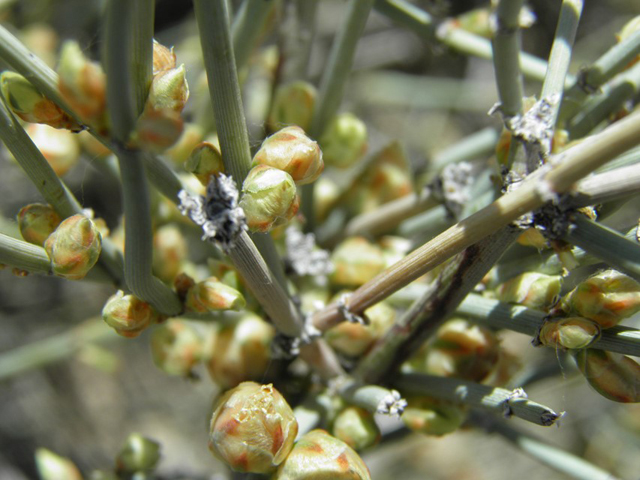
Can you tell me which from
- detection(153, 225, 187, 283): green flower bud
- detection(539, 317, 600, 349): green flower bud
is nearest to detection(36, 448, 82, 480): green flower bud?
detection(153, 225, 187, 283): green flower bud

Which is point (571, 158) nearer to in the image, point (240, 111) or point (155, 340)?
point (240, 111)

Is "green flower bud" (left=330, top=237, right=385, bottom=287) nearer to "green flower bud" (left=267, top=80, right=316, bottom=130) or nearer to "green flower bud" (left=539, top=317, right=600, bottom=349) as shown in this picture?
"green flower bud" (left=267, top=80, right=316, bottom=130)

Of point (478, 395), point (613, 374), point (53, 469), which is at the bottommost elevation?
point (53, 469)

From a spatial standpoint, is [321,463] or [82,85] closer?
[82,85]

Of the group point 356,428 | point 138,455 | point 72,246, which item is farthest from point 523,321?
point 138,455

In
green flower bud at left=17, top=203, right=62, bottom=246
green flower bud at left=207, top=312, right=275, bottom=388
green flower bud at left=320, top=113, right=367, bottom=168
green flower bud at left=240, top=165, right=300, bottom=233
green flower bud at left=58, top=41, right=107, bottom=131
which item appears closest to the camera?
green flower bud at left=58, top=41, right=107, bottom=131

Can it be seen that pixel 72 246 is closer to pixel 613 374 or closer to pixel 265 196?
Result: pixel 265 196

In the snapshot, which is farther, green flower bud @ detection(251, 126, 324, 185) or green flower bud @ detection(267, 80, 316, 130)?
green flower bud @ detection(267, 80, 316, 130)
